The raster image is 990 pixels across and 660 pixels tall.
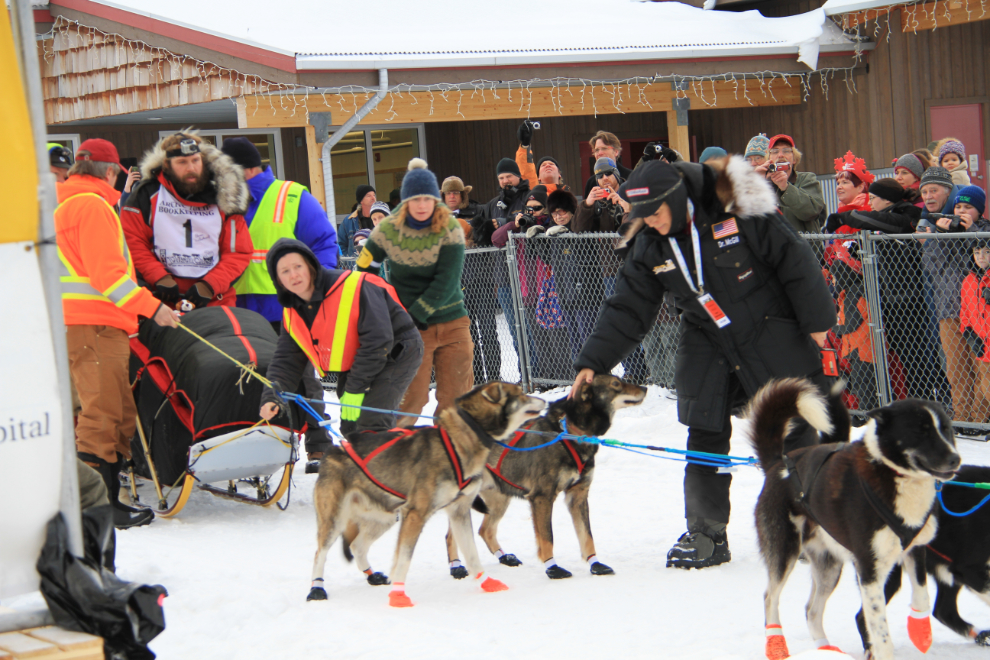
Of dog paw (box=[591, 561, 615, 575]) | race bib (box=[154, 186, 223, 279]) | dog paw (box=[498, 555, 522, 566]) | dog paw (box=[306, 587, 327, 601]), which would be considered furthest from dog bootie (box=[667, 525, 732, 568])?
race bib (box=[154, 186, 223, 279])

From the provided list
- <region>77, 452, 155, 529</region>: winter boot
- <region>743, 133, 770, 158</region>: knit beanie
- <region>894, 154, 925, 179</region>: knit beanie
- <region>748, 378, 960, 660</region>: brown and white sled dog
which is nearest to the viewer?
<region>748, 378, 960, 660</region>: brown and white sled dog

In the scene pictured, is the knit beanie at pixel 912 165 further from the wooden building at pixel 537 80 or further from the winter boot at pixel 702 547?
the wooden building at pixel 537 80

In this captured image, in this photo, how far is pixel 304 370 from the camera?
554 centimetres

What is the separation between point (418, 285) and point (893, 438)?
343 cm

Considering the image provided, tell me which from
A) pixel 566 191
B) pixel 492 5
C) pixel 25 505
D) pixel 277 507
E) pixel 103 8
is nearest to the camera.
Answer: pixel 25 505

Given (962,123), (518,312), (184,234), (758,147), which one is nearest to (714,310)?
(184,234)

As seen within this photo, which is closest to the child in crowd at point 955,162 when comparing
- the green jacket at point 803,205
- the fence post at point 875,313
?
the green jacket at point 803,205

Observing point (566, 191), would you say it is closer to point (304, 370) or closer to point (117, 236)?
point (304, 370)

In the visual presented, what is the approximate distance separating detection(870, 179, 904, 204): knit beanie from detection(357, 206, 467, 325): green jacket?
10.0 feet

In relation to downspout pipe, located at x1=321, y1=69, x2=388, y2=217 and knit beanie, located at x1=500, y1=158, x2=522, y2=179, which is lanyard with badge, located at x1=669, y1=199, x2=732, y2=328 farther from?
downspout pipe, located at x1=321, y1=69, x2=388, y2=217

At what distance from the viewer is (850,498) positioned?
10.3 ft

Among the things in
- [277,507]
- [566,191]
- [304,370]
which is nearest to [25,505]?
[304,370]

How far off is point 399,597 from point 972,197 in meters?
4.54

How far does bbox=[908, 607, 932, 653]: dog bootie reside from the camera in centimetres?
325
